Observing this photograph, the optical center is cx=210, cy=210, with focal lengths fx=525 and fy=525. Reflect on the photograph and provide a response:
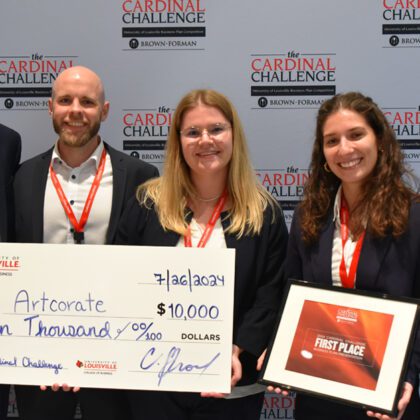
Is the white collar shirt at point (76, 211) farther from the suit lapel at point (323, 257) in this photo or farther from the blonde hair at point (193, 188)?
the suit lapel at point (323, 257)

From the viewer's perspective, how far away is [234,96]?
308 centimetres

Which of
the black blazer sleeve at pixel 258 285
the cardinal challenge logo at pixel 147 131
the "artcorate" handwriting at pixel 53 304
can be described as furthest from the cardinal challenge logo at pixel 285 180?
the "artcorate" handwriting at pixel 53 304

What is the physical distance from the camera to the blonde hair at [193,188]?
2045 mm

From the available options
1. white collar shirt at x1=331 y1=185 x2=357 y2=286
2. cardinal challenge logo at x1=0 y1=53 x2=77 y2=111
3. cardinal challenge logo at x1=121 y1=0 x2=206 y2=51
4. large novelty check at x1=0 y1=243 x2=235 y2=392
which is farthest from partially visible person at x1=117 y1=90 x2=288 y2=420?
cardinal challenge logo at x1=0 y1=53 x2=77 y2=111

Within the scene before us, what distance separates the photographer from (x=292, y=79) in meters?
3.10

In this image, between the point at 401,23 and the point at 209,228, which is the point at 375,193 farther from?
the point at 401,23

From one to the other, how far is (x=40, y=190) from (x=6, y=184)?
0.19 m

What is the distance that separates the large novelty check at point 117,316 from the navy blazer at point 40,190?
317mm

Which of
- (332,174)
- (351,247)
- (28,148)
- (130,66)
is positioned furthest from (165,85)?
(351,247)

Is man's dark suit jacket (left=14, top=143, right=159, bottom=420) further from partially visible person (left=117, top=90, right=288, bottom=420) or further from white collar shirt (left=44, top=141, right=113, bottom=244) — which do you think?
partially visible person (left=117, top=90, right=288, bottom=420)

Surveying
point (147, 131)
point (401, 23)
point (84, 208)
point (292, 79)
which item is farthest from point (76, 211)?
point (401, 23)

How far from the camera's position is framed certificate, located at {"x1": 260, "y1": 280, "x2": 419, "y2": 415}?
1.68 metres

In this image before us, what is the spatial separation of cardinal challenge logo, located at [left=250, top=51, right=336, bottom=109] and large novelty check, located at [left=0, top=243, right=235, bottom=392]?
149 cm

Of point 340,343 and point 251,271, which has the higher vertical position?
point 251,271
